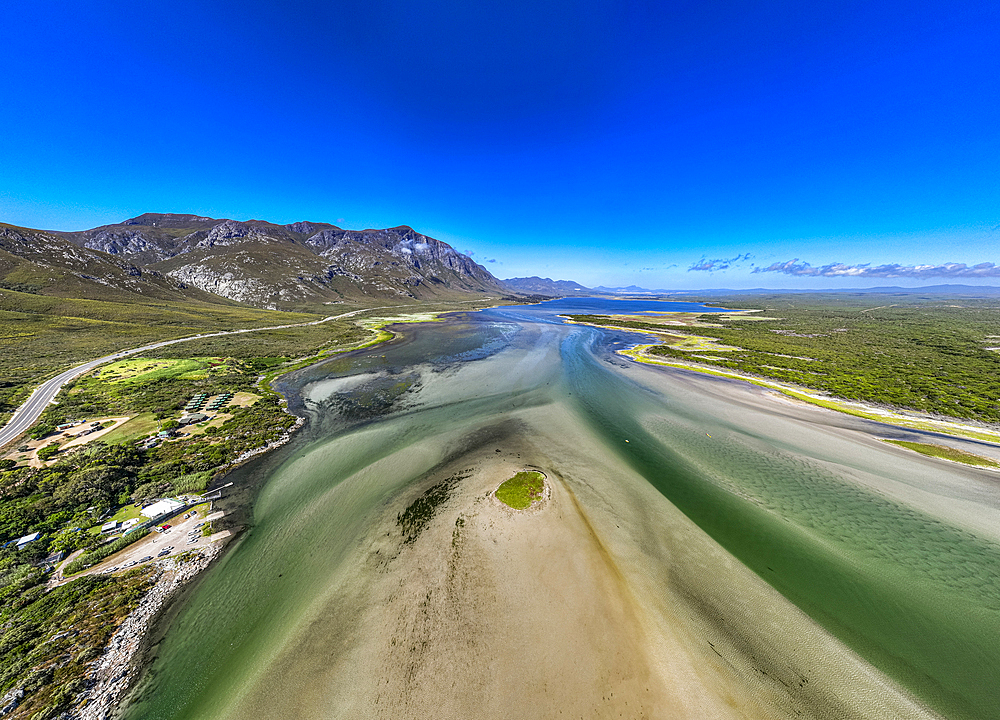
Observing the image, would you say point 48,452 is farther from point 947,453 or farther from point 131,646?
point 947,453

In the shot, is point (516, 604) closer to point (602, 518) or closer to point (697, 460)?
point (602, 518)

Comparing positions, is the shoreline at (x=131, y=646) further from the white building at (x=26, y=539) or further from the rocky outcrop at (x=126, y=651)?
the white building at (x=26, y=539)

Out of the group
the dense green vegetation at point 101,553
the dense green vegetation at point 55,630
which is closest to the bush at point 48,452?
the dense green vegetation at point 55,630

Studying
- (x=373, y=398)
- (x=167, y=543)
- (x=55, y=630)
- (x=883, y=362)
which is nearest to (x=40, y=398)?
(x=373, y=398)

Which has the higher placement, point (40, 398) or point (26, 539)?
point (40, 398)

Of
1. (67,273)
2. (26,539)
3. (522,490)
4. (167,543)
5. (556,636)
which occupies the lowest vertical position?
(556,636)

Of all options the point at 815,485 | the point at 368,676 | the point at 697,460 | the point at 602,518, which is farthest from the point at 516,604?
the point at 815,485

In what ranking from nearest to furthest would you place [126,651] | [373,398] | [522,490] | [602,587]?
[126,651] → [602,587] → [522,490] → [373,398]
